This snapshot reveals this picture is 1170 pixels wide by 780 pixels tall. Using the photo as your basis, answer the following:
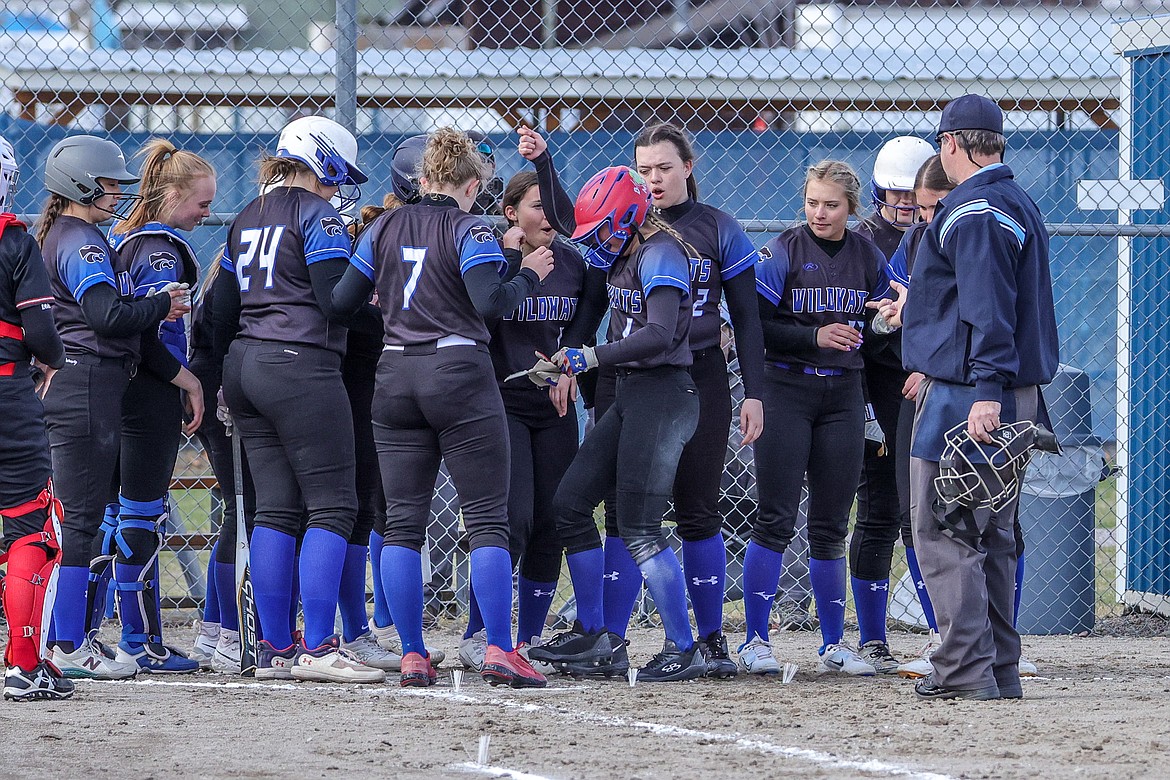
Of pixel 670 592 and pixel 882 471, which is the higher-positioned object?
pixel 882 471

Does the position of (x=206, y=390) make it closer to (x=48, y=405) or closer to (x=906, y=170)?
(x=48, y=405)

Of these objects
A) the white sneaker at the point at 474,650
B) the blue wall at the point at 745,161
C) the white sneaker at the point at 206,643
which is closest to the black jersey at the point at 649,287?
→ the white sneaker at the point at 474,650

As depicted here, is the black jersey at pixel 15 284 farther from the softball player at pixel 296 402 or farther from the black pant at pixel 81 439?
the softball player at pixel 296 402

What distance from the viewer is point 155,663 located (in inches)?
226

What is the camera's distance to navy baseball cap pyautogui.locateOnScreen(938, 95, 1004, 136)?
192 inches

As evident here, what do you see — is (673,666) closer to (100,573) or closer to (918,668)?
(918,668)

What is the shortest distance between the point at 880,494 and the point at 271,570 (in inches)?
98.0

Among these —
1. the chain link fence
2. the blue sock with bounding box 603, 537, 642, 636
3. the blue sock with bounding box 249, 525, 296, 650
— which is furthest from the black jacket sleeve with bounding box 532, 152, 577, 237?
the chain link fence

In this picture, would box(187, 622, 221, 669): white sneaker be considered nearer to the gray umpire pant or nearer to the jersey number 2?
the jersey number 2

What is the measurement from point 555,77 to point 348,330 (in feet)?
15.2

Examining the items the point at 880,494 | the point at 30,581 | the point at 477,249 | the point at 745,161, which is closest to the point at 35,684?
the point at 30,581

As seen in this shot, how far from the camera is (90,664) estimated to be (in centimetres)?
553

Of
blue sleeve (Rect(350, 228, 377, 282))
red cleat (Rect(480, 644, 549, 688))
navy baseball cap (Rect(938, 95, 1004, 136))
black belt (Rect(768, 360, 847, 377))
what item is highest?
navy baseball cap (Rect(938, 95, 1004, 136))

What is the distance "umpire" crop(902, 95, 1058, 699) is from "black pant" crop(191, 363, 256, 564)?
2677 millimetres
